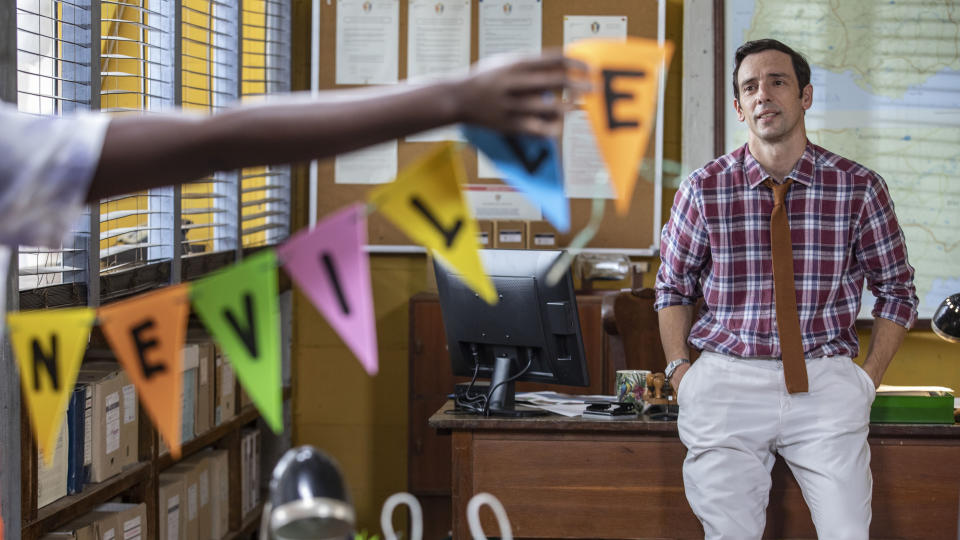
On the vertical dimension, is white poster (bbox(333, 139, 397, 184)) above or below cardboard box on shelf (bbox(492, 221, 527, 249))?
above

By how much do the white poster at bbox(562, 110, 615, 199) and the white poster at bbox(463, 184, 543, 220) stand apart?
0.18 m

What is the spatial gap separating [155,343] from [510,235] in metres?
3.15

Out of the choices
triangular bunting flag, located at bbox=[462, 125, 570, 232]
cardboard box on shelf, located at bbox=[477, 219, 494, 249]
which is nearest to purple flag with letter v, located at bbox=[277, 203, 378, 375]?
triangular bunting flag, located at bbox=[462, 125, 570, 232]

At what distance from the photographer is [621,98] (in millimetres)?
933

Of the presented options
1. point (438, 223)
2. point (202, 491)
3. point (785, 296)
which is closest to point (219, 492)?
point (202, 491)

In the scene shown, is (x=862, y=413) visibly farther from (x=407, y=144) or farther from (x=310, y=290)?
(x=407, y=144)

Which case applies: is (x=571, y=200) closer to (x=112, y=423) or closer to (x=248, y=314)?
(x=112, y=423)

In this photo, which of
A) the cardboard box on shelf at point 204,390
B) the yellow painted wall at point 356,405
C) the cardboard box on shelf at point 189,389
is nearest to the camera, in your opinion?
the cardboard box on shelf at point 189,389

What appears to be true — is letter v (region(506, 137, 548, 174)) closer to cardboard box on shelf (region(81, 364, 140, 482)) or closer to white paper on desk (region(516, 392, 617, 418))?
white paper on desk (region(516, 392, 617, 418))

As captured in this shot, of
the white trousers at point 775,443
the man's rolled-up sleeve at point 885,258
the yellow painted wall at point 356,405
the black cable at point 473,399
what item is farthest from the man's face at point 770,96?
the yellow painted wall at point 356,405

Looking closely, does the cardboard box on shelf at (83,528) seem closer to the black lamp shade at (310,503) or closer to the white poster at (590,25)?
Answer: the black lamp shade at (310,503)

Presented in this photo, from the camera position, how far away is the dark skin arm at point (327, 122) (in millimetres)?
844

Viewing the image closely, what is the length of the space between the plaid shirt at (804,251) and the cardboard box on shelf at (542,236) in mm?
1665

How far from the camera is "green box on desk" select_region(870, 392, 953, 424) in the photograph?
2.63m
